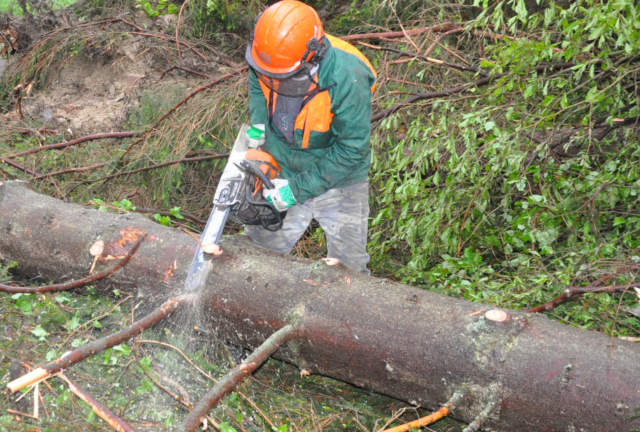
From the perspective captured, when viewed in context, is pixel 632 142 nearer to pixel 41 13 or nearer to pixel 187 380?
pixel 187 380

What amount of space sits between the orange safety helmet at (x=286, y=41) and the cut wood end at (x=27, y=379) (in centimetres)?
165

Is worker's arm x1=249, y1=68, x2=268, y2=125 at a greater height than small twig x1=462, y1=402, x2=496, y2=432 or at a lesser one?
greater

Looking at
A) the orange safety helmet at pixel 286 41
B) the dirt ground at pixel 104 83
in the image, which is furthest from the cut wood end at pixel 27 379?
the dirt ground at pixel 104 83

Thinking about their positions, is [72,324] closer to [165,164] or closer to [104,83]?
[165,164]

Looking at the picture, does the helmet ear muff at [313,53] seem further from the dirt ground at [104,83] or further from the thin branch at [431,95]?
the dirt ground at [104,83]

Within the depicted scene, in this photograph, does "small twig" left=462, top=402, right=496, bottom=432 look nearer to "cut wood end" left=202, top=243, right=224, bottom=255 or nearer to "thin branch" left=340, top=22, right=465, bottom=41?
"cut wood end" left=202, top=243, right=224, bottom=255

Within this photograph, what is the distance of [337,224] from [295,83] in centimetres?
101

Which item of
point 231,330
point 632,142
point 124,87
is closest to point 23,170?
point 124,87

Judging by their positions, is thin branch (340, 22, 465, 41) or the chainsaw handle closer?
the chainsaw handle

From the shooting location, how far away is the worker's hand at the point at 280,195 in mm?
2963

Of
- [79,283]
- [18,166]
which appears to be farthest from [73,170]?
[79,283]

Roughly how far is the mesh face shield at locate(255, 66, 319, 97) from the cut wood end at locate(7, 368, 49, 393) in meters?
1.65

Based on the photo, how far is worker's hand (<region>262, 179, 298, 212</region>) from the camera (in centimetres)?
296

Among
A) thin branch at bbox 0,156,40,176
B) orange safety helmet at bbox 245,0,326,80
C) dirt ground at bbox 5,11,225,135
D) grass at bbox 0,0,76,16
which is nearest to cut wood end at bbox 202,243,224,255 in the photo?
orange safety helmet at bbox 245,0,326,80
